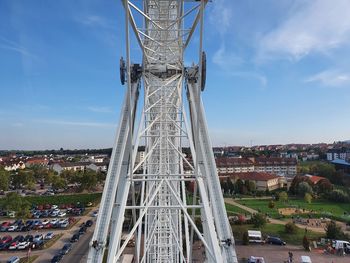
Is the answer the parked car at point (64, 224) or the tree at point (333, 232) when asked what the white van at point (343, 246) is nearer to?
the tree at point (333, 232)

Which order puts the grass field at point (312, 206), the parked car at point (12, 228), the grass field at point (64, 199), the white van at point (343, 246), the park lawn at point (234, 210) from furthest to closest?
the grass field at point (64, 199) → the park lawn at point (234, 210) → the grass field at point (312, 206) → the parked car at point (12, 228) → the white van at point (343, 246)

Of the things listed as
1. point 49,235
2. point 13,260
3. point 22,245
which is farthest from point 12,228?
point 13,260

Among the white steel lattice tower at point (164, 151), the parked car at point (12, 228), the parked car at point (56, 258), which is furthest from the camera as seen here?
the parked car at point (12, 228)

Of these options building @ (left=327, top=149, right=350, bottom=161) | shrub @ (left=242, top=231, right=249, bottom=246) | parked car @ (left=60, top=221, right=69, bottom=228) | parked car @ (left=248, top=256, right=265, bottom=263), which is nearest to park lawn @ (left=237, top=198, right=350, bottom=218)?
shrub @ (left=242, top=231, right=249, bottom=246)

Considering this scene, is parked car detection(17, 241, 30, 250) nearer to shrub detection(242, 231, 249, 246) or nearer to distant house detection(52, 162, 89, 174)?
shrub detection(242, 231, 249, 246)

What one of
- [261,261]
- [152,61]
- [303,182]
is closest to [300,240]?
[261,261]

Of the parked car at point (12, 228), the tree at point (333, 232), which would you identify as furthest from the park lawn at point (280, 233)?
the parked car at point (12, 228)

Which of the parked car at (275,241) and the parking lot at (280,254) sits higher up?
the parked car at (275,241)
